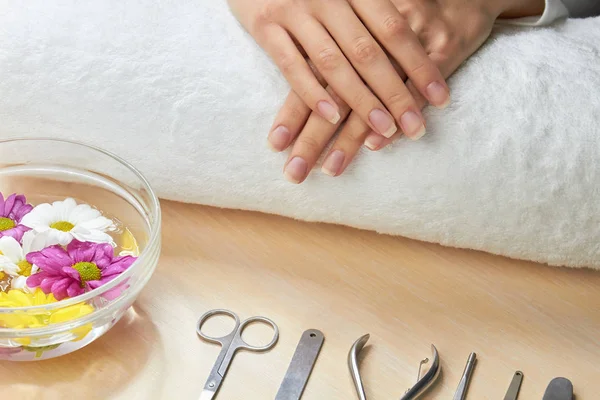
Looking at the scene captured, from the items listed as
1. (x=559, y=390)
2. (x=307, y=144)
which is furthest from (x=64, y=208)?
(x=559, y=390)

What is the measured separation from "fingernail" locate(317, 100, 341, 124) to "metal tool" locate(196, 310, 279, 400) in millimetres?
179

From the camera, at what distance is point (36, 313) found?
53 centimetres

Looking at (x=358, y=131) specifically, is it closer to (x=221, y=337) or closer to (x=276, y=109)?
(x=276, y=109)

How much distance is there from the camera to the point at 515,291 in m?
0.68

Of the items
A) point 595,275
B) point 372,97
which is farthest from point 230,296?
point 595,275

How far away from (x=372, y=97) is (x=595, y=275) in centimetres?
27

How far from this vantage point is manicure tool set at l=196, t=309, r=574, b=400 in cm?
57

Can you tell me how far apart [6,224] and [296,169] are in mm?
247

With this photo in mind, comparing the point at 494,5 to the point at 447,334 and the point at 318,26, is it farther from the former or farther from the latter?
the point at 447,334

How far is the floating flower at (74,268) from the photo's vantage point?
580mm

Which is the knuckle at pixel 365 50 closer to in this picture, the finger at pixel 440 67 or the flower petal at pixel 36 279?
the finger at pixel 440 67

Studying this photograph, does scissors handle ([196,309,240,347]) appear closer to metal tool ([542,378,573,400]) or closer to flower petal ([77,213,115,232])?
flower petal ([77,213,115,232])

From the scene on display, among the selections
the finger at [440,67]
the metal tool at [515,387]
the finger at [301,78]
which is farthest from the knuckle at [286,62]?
the metal tool at [515,387]

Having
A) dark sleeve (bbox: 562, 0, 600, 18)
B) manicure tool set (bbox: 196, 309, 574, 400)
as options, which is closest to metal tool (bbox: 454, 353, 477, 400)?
manicure tool set (bbox: 196, 309, 574, 400)
